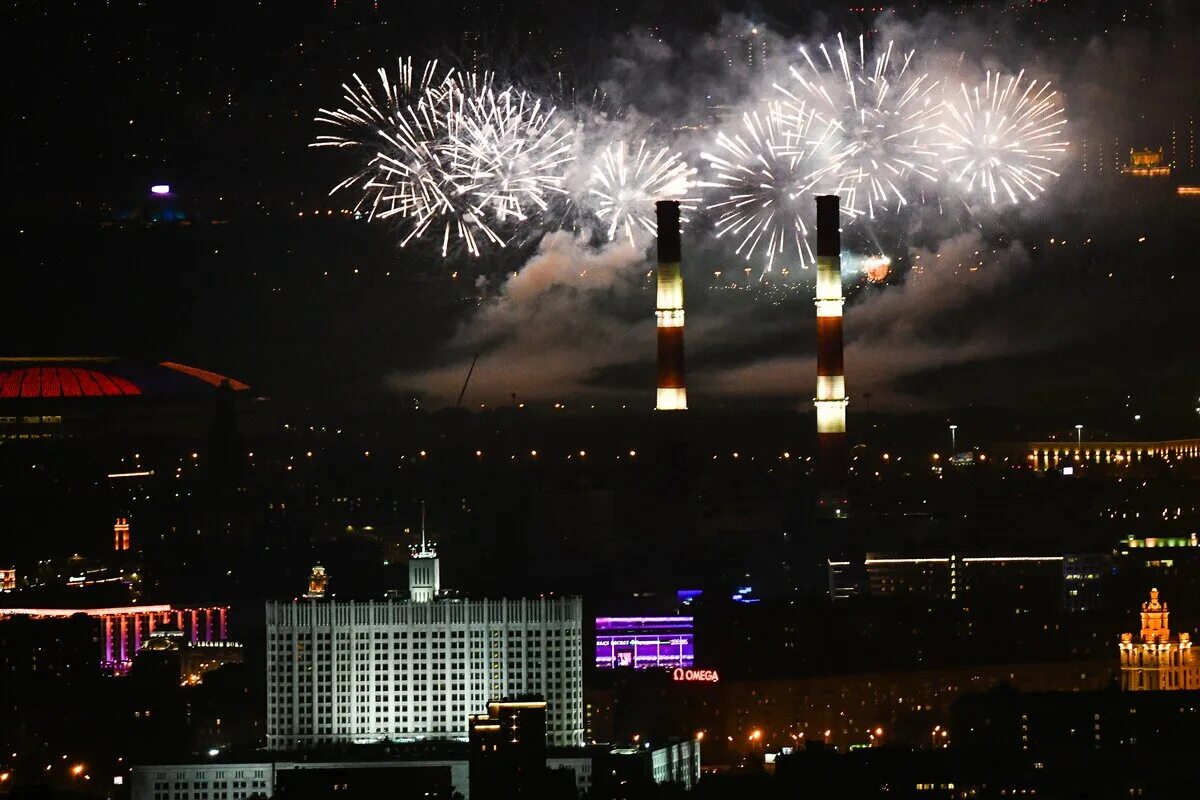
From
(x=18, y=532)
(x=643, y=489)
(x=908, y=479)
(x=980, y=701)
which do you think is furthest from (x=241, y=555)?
(x=980, y=701)

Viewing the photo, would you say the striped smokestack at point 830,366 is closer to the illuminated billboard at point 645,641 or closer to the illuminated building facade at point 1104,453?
the illuminated billboard at point 645,641

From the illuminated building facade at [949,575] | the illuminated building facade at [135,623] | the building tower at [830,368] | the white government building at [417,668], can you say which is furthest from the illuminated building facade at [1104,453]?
the white government building at [417,668]

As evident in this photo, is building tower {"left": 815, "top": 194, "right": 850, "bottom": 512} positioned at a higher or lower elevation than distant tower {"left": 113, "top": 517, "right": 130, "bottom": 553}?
higher

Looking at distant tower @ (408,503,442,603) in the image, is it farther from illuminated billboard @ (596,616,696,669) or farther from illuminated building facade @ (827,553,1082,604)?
illuminated building facade @ (827,553,1082,604)

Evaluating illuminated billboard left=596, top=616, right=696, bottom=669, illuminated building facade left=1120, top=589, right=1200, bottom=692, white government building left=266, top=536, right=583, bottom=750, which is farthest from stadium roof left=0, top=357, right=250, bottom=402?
white government building left=266, top=536, right=583, bottom=750

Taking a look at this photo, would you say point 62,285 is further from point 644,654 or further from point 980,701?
point 980,701

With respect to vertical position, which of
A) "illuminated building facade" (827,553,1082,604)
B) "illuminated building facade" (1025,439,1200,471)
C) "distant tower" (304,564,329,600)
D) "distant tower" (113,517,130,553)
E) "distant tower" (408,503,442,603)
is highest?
"illuminated building facade" (1025,439,1200,471)
